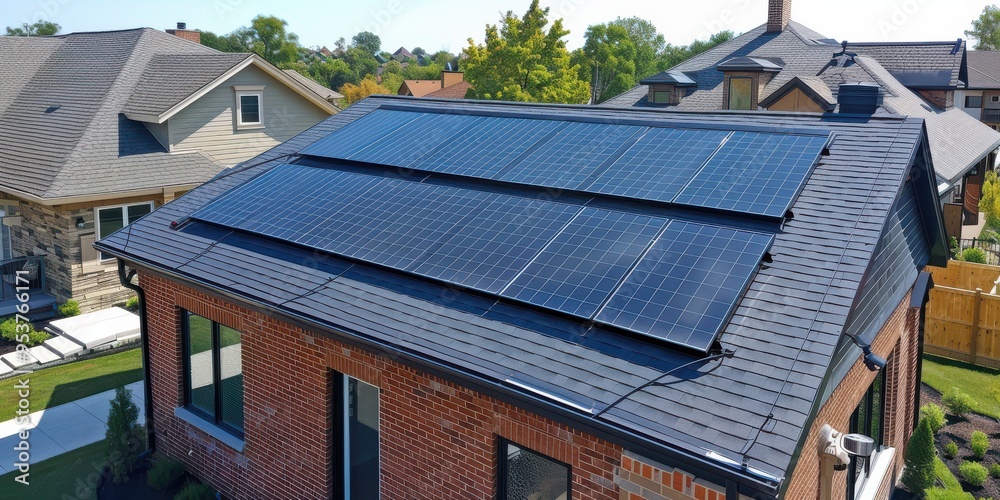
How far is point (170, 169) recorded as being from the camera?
22.9 m

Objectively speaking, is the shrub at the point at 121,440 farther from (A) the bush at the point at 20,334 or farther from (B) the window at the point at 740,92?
(B) the window at the point at 740,92

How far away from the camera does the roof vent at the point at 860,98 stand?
10.5m

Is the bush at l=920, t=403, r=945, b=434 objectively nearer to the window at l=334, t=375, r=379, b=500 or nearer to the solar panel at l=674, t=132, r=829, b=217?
the solar panel at l=674, t=132, r=829, b=217

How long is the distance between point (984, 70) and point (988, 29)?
5433 cm

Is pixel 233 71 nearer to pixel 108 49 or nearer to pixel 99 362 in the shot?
pixel 108 49

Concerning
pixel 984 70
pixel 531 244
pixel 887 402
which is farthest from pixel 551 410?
pixel 984 70

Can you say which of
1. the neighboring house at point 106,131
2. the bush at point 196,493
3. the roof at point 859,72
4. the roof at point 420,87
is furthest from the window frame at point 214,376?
the roof at point 420,87

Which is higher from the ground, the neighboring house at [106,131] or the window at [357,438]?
the neighboring house at [106,131]

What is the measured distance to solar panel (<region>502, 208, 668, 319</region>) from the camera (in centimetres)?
773

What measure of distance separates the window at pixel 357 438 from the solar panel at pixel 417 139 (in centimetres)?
379

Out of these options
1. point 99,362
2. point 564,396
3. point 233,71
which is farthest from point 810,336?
point 233,71

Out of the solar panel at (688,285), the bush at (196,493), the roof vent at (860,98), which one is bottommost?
the bush at (196,493)

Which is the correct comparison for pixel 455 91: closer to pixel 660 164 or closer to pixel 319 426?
pixel 660 164

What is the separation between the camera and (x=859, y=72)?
30.5 metres
